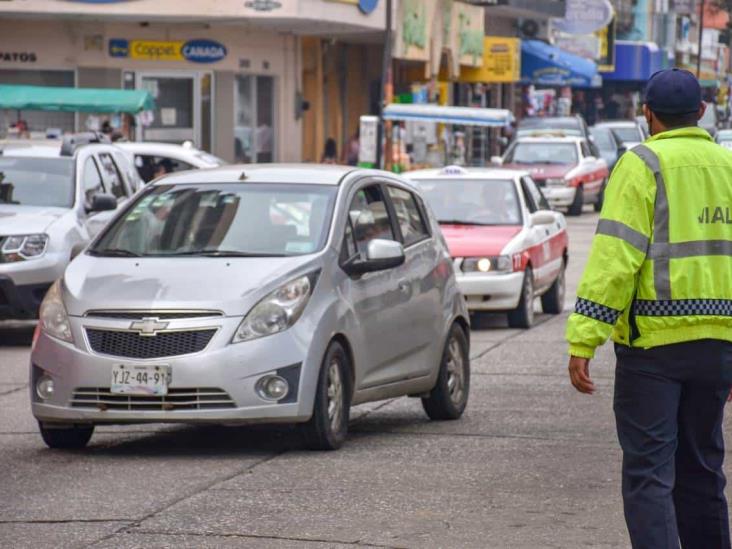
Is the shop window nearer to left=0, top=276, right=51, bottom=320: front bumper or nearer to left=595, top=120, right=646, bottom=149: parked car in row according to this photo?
left=595, top=120, right=646, bottom=149: parked car in row

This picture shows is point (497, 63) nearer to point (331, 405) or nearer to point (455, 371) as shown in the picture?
point (455, 371)

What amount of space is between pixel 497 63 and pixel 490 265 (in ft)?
121

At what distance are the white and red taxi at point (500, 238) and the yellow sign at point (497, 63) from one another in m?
33.9

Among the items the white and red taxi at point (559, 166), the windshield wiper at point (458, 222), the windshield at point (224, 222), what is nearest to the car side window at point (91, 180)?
the windshield wiper at point (458, 222)

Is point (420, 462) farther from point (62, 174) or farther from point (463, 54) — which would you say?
point (463, 54)

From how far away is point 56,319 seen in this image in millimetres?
9680

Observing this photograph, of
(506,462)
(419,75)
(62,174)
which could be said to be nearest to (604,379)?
(506,462)

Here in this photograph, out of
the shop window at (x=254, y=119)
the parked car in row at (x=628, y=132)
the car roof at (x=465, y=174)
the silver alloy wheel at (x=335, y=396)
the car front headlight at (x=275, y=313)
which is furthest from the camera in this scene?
the parked car in row at (x=628, y=132)

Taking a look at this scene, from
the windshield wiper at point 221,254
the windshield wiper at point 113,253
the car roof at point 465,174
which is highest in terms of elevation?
the windshield wiper at point 221,254

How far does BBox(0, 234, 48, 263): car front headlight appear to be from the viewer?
15.9m

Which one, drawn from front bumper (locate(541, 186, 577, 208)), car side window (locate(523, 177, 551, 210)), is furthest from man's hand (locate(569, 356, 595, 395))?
front bumper (locate(541, 186, 577, 208))

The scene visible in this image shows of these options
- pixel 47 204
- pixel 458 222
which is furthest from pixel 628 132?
pixel 47 204

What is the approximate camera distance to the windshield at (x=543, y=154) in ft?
126

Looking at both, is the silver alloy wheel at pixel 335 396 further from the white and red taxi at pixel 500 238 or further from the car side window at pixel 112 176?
the car side window at pixel 112 176
